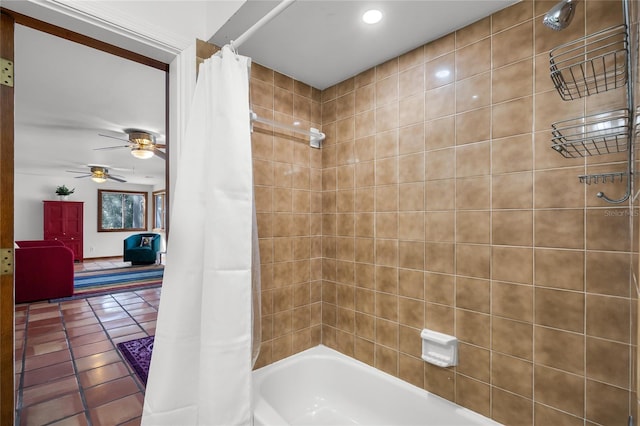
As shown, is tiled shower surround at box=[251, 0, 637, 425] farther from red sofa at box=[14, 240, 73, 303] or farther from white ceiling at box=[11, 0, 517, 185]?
red sofa at box=[14, 240, 73, 303]

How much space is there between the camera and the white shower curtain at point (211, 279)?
1.14 metres

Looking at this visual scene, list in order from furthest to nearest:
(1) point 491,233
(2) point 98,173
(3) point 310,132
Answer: (2) point 98,173
(3) point 310,132
(1) point 491,233

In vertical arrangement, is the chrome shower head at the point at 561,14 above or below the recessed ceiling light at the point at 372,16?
below

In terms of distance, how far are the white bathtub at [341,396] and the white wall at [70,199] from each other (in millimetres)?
8302

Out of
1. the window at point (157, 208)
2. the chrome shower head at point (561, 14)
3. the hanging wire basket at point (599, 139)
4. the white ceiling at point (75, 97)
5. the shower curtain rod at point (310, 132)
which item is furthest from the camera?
the window at point (157, 208)

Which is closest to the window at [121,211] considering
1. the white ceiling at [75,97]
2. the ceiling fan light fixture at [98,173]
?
the ceiling fan light fixture at [98,173]

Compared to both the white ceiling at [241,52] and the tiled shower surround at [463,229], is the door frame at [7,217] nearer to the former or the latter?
the white ceiling at [241,52]

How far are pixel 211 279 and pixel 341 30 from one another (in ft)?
4.33

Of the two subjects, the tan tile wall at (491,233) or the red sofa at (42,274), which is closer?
the tan tile wall at (491,233)

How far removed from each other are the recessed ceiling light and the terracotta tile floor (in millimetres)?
2442

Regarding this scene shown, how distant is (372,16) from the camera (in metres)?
1.40

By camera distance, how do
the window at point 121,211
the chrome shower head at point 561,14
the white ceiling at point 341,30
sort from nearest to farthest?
the chrome shower head at point 561,14, the white ceiling at point 341,30, the window at point 121,211

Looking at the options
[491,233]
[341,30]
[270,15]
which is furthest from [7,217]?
[491,233]

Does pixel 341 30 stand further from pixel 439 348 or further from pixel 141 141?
pixel 141 141
